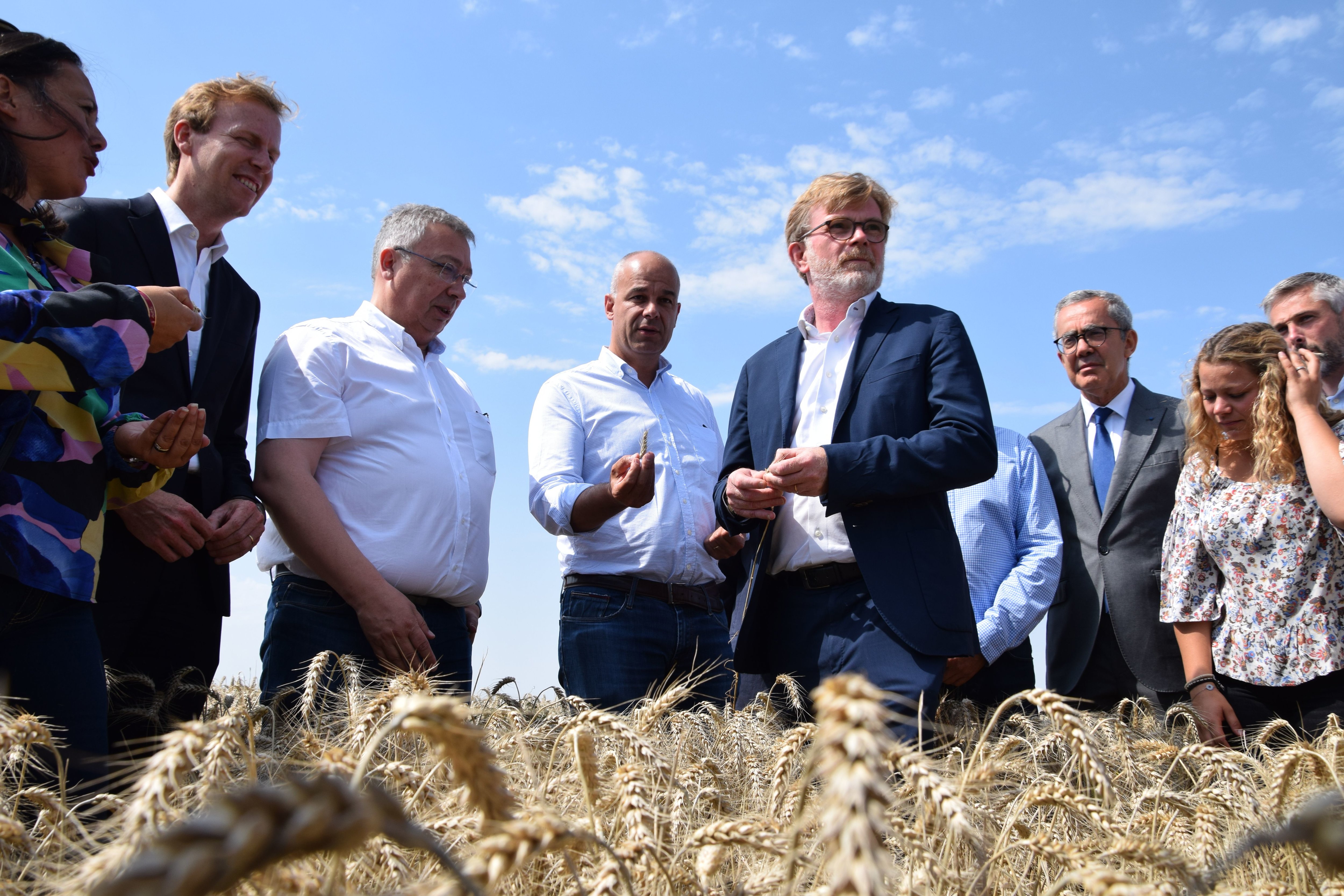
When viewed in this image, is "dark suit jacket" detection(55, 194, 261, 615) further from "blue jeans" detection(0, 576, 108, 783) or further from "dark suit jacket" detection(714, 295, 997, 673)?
"dark suit jacket" detection(714, 295, 997, 673)

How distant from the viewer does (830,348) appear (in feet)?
12.6

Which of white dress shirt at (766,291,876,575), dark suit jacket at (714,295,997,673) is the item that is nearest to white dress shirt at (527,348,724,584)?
dark suit jacket at (714,295,997,673)

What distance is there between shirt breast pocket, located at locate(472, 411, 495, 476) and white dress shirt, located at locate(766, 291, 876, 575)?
150 centimetres

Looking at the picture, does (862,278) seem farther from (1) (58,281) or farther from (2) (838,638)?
(1) (58,281)

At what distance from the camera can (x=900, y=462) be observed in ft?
10.6

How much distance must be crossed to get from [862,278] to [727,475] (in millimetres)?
1010

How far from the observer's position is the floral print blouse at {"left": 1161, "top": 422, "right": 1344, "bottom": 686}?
12.7 ft

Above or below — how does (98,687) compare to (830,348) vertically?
below

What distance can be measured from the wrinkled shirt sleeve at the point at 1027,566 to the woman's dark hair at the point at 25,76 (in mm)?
3988

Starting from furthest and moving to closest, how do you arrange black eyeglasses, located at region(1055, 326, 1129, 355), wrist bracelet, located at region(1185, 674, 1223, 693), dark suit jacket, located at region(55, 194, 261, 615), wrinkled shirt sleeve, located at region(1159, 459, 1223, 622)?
black eyeglasses, located at region(1055, 326, 1129, 355) → wrinkled shirt sleeve, located at region(1159, 459, 1223, 622) → wrist bracelet, located at region(1185, 674, 1223, 693) → dark suit jacket, located at region(55, 194, 261, 615)

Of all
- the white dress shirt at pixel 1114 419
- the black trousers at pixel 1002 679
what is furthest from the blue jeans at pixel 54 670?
the white dress shirt at pixel 1114 419

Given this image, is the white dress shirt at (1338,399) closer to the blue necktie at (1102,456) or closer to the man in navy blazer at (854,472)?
the blue necktie at (1102,456)

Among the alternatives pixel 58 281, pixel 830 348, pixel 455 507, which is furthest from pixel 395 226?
pixel 830 348

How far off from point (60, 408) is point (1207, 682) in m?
4.54
